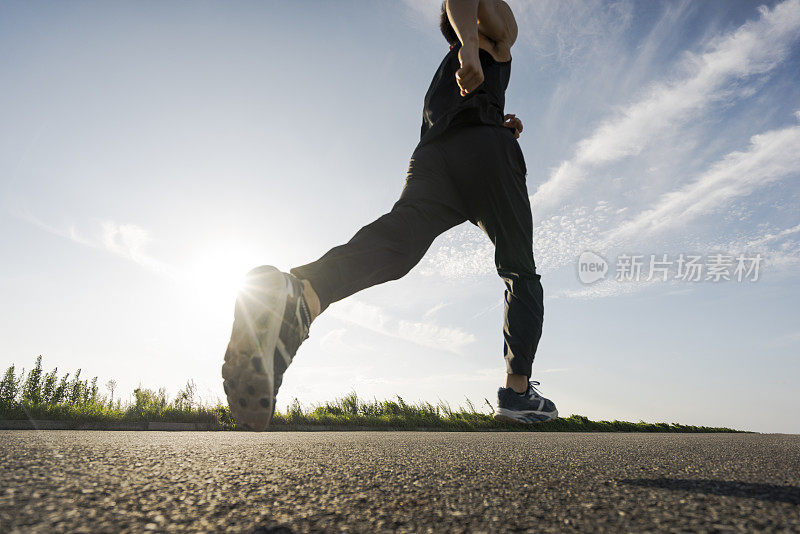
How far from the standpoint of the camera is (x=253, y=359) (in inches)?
66.7

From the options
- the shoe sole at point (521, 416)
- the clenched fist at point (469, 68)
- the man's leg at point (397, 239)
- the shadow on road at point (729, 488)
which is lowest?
the shadow on road at point (729, 488)

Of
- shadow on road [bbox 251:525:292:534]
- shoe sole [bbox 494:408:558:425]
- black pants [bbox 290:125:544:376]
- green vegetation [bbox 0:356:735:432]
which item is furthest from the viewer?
green vegetation [bbox 0:356:735:432]

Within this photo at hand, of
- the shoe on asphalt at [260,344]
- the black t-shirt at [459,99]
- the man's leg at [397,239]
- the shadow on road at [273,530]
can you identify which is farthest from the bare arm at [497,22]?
the shadow on road at [273,530]

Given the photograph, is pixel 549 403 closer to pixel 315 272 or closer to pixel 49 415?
pixel 315 272

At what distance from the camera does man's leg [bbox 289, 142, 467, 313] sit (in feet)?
7.00

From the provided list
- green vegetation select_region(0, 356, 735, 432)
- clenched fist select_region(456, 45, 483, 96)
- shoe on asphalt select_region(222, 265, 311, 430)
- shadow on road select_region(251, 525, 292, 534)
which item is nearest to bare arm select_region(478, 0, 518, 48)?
clenched fist select_region(456, 45, 483, 96)

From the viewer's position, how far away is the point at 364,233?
7.64 feet

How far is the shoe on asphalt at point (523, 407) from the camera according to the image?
271cm

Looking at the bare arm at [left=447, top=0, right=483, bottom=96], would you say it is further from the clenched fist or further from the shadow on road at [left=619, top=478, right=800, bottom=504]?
the shadow on road at [left=619, top=478, right=800, bottom=504]

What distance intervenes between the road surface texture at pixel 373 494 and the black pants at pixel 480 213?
3.00ft

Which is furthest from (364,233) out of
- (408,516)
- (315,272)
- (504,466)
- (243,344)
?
(408,516)

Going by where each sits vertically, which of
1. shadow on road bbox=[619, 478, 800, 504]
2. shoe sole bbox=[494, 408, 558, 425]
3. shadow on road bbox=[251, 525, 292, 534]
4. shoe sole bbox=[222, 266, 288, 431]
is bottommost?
shadow on road bbox=[251, 525, 292, 534]

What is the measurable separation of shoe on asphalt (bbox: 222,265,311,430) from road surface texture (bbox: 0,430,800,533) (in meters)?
0.22

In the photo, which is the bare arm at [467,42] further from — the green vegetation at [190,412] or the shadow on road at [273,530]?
the green vegetation at [190,412]
